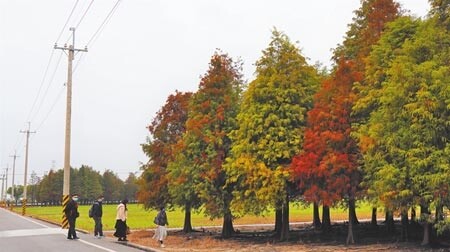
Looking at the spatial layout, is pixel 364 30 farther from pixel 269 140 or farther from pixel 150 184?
pixel 150 184

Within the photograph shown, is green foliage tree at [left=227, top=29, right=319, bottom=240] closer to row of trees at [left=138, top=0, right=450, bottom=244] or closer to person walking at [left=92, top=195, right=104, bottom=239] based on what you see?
row of trees at [left=138, top=0, right=450, bottom=244]

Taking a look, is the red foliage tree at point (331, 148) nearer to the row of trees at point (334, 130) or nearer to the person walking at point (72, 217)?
the row of trees at point (334, 130)

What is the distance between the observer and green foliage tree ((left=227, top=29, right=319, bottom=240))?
2492 centimetres

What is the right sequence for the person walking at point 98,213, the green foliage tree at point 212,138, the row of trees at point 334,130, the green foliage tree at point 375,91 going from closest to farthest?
the row of trees at point 334,130 → the green foliage tree at point 375,91 → the person walking at point 98,213 → the green foliage tree at point 212,138

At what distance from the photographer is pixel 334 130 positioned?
2252 cm

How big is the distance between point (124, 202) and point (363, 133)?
1069 cm

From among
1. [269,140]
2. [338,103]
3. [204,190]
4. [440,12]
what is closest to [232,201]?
[204,190]

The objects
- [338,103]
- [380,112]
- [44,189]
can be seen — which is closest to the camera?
[380,112]

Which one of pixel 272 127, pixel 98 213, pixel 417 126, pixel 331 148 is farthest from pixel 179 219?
pixel 417 126

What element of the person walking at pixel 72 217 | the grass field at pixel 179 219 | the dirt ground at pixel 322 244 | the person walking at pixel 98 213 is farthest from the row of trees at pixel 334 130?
the person walking at pixel 72 217

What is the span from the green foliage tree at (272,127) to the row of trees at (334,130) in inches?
2.1

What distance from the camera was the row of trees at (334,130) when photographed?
18.3 metres

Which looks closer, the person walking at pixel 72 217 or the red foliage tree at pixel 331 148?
the red foliage tree at pixel 331 148

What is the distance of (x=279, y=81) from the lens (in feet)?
85.7
